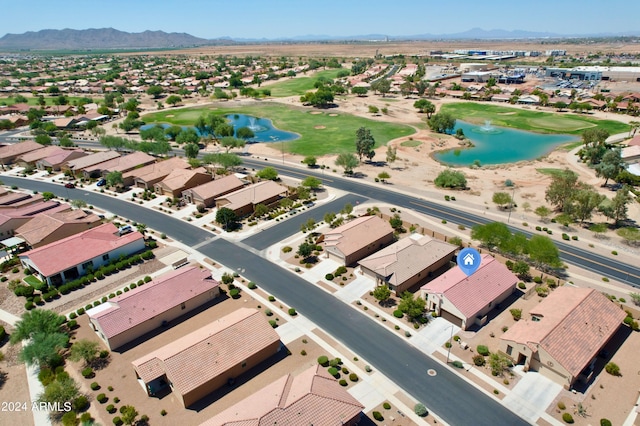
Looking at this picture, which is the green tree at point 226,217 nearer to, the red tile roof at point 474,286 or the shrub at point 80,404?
the red tile roof at point 474,286

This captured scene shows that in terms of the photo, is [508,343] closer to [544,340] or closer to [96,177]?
[544,340]

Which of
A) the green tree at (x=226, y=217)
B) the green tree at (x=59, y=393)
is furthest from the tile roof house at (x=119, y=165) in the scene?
the green tree at (x=59, y=393)

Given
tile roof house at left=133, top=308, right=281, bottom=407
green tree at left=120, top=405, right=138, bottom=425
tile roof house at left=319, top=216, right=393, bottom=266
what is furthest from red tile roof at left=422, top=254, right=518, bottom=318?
green tree at left=120, top=405, right=138, bottom=425

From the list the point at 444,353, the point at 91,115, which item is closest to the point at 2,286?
the point at 444,353

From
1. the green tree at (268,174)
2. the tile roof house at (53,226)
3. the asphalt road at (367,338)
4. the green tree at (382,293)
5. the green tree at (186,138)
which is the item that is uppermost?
the green tree at (186,138)

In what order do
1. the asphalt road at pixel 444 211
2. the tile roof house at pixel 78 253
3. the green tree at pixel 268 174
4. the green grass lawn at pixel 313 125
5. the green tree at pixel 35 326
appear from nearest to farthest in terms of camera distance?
1. the green tree at pixel 35 326
2. the tile roof house at pixel 78 253
3. the asphalt road at pixel 444 211
4. the green tree at pixel 268 174
5. the green grass lawn at pixel 313 125

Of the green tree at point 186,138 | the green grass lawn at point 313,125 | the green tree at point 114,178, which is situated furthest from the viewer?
the green grass lawn at point 313,125

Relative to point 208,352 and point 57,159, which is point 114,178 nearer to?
point 57,159

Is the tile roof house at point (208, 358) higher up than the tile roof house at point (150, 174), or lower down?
lower down
